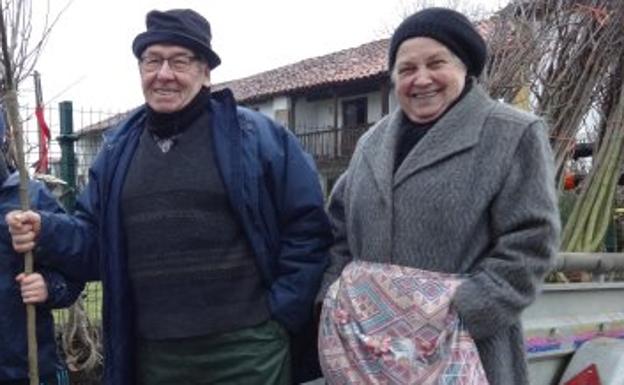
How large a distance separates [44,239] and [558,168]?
4.45 m

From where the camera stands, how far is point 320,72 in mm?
26938

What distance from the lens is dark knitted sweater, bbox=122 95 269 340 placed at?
2.37m

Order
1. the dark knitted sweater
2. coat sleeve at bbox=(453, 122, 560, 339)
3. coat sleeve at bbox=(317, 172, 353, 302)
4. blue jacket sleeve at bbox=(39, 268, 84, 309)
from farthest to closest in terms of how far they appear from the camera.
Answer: blue jacket sleeve at bbox=(39, 268, 84, 309), coat sleeve at bbox=(317, 172, 353, 302), the dark knitted sweater, coat sleeve at bbox=(453, 122, 560, 339)

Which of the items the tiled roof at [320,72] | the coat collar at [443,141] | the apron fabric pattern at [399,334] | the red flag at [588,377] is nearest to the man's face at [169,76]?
the coat collar at [443,141]

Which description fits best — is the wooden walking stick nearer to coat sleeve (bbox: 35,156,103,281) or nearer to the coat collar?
coat sleeve (bbox: 35,156,103,281)

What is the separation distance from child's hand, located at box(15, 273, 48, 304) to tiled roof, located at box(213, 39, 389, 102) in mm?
19770

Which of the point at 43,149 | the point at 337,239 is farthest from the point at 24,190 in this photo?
the point at 43,149

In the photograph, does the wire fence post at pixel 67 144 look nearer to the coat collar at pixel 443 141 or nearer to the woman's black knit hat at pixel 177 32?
the woman's black knit hat at pixel 177 32

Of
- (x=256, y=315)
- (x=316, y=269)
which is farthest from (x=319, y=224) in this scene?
(x=256, y=315)

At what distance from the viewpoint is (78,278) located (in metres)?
2.69

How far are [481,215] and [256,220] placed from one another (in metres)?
0.70

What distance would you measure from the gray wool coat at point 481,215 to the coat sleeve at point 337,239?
7.7 inches

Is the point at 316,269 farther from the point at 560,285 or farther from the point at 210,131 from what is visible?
the point at 560,285

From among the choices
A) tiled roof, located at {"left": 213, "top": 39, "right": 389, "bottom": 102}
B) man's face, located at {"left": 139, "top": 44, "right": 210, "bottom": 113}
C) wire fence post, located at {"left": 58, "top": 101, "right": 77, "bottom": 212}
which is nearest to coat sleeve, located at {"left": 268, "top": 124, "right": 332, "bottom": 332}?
man's face, located at {"left": 139, "top": 44, "right": 210, "bottom": 113}
